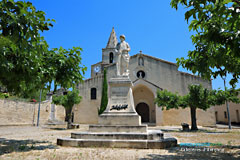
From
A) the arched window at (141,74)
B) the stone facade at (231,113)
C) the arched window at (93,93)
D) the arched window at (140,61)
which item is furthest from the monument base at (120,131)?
the stone facade at (231,113)

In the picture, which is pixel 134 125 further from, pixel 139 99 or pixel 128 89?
pixel 139 99

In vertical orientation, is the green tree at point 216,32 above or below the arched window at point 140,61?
below

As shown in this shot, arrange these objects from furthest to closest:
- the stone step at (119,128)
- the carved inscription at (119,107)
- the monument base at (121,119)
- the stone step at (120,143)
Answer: the carved inscription at (119,107) → the monument base at (121,119) → the stone step at (119,128) → the stone step at (120,143)

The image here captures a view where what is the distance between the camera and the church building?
22406mm

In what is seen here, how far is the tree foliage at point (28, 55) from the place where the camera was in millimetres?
2432

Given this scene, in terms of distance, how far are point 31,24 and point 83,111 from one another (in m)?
24.1

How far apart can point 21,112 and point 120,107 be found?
1630 cm

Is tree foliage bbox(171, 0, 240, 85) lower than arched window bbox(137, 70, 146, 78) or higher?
lower

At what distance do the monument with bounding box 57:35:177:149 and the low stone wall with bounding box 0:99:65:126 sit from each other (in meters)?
14.5

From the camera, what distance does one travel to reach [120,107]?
23.7 feet

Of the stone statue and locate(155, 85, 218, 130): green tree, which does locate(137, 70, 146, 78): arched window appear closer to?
locate(155, 85, 218, 130): green tree

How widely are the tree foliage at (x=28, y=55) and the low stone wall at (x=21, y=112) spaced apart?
551 inches

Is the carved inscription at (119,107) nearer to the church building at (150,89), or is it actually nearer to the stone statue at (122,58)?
the stone statue at (122,58)

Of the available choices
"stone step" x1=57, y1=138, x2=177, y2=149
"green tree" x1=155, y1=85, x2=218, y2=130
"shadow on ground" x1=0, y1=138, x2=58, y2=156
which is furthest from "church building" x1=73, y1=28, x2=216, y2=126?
"shadow on ground" x1=0, y1=138, x2=58, y2=156
